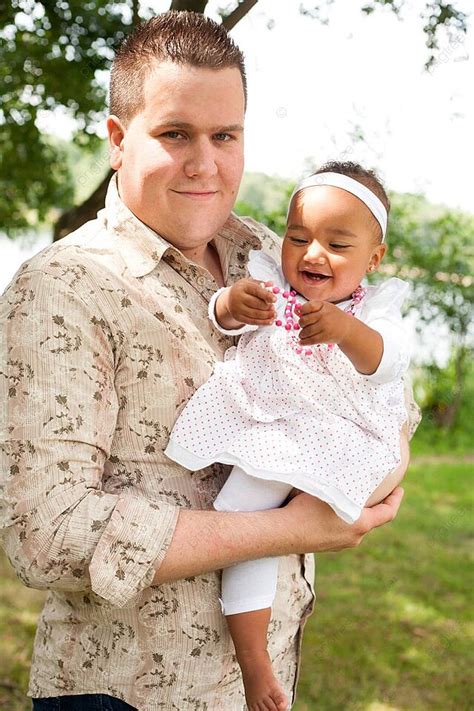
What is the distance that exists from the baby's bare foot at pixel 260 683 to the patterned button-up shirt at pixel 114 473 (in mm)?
79

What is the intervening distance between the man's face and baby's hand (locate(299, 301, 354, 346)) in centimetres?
45

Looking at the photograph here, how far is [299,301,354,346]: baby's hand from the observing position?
75.5 inches

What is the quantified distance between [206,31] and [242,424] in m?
0.93

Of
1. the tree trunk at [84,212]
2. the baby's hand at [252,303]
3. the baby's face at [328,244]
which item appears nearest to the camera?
the baby's hand at [252,303]

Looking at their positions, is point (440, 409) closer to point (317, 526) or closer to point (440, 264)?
point (440, 264)

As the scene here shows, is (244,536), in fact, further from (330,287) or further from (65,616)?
(330,287)

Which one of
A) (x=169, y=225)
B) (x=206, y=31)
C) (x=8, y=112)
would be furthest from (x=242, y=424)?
(x=8, y=112)

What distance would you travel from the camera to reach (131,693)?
2.03 meters

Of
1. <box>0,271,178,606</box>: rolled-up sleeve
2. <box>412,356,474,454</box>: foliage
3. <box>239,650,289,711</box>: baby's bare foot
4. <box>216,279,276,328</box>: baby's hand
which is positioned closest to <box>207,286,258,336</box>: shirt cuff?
<box>216,279,276,328</box>: baby's hand

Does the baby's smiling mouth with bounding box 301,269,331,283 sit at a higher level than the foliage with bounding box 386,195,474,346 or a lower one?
higher

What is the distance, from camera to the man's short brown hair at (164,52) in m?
2.16

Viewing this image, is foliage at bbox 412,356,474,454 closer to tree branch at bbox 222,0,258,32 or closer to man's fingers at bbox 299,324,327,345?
tree branch at bbox 222,0,258,32

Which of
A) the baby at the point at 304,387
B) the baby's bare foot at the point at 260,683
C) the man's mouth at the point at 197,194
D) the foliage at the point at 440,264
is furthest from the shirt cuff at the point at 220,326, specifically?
the foliage at the point at 440,264

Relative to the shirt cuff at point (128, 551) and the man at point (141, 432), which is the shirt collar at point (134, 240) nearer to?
the man at point (141, 432)
